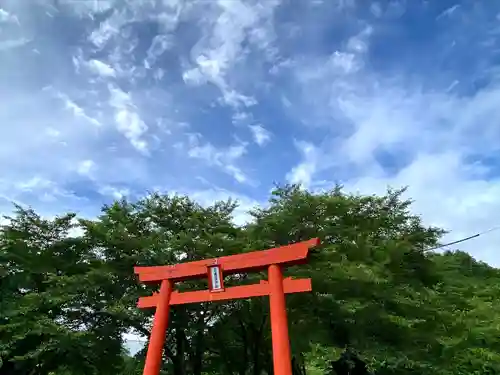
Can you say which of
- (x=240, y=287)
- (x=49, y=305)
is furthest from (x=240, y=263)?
(x=49, y=305)

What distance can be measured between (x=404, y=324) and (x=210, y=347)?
735 cm

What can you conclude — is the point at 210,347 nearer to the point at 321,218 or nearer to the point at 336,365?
the point at 336,365

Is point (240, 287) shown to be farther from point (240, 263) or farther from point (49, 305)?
point (49, 305)

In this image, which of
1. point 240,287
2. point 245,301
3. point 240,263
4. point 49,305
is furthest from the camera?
point 245,301

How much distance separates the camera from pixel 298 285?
8.00 m

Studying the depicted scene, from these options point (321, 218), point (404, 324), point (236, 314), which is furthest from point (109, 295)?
point (404, 324)

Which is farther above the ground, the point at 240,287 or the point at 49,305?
the point at 49,305

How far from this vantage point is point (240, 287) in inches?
336

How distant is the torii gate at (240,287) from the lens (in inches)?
302

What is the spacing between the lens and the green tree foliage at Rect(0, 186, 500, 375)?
11164 millimetres

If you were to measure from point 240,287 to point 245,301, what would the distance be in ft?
18.9

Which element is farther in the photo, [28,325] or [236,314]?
[236,314]

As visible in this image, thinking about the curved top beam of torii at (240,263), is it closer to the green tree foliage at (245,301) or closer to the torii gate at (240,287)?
the torii gate at (240,287)

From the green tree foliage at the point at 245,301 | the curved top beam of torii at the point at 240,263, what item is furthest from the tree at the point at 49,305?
the curved top beam of torii at the point at 240,263
